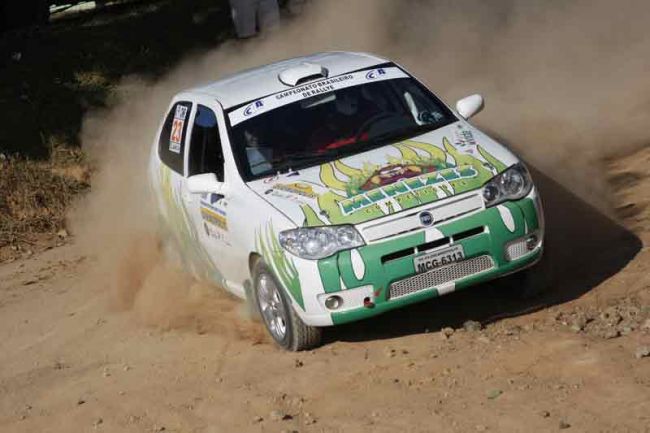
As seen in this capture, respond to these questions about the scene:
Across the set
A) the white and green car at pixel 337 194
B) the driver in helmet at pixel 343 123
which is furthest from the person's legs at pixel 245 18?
the driver in helmet at pixel 343 123

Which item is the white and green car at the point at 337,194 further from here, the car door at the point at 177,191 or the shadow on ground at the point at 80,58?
the shadow on ground at the point at 80,58

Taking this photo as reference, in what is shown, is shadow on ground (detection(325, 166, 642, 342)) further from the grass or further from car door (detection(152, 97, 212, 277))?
the grass

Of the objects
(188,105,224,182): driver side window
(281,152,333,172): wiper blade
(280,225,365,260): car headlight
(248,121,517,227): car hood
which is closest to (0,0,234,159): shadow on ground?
(188,105,224,182): driver side window

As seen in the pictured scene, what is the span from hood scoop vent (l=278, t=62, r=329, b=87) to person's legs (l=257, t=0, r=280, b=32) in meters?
10.7

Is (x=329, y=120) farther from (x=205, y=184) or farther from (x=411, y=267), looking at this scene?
(x=411, y=267)

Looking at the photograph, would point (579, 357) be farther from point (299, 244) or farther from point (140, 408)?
point (140, 408)

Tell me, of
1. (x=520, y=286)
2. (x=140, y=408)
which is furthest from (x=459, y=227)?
(x=140, y=408)

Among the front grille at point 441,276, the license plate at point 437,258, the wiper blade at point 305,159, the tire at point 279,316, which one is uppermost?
the wiper blade at point 305,159

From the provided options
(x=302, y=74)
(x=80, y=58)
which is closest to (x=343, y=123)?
(x=302, y=74)

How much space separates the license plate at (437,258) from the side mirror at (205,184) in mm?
1641

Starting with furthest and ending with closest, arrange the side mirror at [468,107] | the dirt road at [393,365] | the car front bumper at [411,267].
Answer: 1. the side mirror at [468,107]
2. the car front bumper at [411,267]
3. the dirt road at [393,365]

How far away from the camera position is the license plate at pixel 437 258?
7.93 metres

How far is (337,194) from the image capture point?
26.8ft

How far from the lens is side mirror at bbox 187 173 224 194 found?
29.2ft
